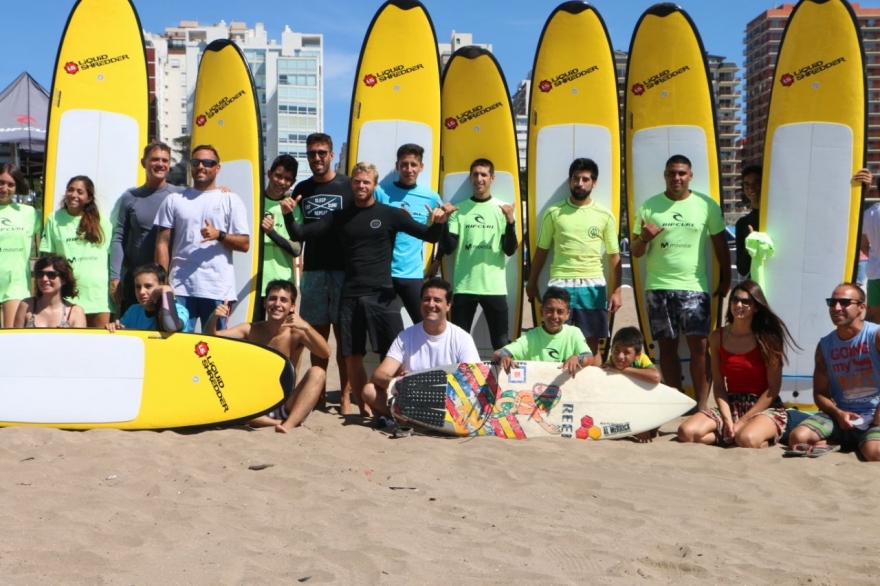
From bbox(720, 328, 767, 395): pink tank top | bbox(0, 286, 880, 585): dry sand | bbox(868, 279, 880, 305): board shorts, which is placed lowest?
bbox(0, 286, 880, 585): dry sand

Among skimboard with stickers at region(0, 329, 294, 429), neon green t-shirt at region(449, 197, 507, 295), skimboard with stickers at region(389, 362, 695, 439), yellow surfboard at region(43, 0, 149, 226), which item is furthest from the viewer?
yellow surfboard at region(43, 0, 149, 226)

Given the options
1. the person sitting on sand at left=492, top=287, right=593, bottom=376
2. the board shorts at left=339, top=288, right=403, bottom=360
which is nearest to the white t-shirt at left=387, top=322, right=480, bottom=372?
the person sitting on sand at left=492, top=287, right=593, bottom=376

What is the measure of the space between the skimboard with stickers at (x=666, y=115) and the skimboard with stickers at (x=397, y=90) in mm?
1323

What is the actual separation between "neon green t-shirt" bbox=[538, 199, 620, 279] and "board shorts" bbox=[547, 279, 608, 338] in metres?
0.04

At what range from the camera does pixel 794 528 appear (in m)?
3.12

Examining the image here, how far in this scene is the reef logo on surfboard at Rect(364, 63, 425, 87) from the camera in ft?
20.4

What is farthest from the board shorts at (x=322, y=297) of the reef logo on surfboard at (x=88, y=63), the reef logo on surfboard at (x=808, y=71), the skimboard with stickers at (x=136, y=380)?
the reef logo on surfboard at (x=808, y=71)

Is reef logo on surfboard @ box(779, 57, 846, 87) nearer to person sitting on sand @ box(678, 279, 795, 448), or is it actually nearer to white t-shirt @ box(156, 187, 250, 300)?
person sitting on sand @ box(678, 279, 795, 448)

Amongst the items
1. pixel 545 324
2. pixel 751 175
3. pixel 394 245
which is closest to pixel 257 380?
pixel 394 245

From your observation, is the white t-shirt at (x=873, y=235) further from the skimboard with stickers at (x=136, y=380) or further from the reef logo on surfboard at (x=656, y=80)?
the skimboard with stickers at (x=136, y=380)

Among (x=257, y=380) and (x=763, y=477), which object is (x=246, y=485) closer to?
(x=257, y=380)

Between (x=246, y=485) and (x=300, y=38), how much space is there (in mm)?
90944

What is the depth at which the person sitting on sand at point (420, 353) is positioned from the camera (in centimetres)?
458

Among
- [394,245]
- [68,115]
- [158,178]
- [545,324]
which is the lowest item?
[545,324]
